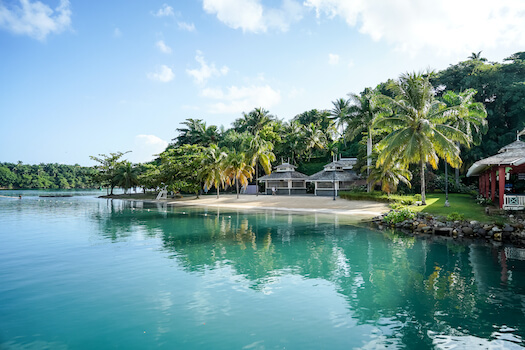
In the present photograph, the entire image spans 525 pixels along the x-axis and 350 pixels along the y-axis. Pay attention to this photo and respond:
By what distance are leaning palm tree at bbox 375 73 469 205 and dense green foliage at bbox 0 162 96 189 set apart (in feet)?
295

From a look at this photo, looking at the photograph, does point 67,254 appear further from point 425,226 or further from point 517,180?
point 517,180

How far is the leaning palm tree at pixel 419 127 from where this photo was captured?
80.8 feet

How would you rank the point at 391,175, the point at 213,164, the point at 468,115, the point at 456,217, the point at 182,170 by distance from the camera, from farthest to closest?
1. the point at 182,170
2. the point at 213,164
3. the point at 468,115
4. the point at 391,175
5. the point at 456,217

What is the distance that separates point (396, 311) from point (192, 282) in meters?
6.04

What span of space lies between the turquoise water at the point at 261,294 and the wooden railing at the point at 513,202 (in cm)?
581

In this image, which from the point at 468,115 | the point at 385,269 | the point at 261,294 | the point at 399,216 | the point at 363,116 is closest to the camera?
the point at 261,294

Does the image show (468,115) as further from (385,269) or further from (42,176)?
(42,176)

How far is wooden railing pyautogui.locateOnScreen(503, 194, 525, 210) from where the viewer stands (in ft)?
62.8

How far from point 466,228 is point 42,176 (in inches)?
4856

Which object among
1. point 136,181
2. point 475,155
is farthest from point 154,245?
point 136,181

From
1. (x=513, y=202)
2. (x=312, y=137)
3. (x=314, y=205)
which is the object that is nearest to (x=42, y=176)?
(x=312, y=137)

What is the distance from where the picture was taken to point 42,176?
10850cm

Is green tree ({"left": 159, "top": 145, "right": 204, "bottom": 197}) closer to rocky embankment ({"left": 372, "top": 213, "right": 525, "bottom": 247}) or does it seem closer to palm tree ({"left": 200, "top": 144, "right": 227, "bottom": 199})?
palm tree ({"left": 200, "top": 144, "right": 227, "bottom": 199})

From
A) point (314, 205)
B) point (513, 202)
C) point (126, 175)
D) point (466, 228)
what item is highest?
point (126, 175)
